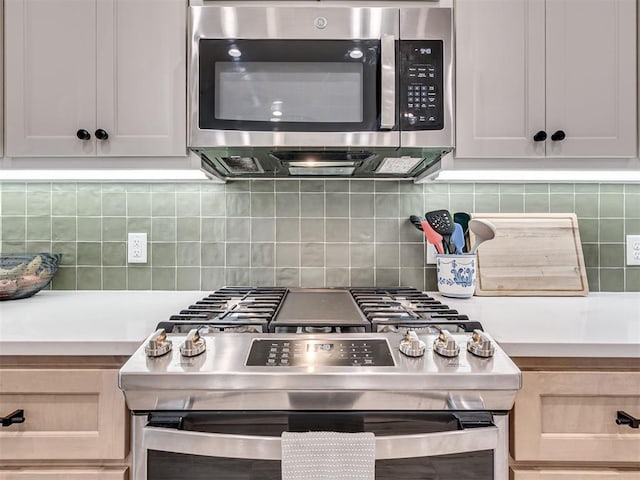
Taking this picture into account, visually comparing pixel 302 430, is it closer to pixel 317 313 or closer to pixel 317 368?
pixel 317 368

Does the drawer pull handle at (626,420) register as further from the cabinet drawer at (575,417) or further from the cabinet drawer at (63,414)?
the cabinet drawer at (63,414)

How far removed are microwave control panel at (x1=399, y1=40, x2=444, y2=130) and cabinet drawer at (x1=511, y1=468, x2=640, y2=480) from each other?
0.89m

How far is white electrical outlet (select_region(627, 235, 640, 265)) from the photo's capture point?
5.22 ft

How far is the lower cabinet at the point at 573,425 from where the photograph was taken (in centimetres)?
91

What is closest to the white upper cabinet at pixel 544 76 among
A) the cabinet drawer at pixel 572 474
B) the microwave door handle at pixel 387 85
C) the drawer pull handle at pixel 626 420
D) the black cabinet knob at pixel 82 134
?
the microwave door handle at pixel 387 85

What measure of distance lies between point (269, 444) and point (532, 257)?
1211 mm

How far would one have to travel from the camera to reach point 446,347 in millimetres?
867

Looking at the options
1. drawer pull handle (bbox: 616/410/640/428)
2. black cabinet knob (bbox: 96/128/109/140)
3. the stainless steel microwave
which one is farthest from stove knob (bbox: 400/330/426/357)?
black cabinet knob (bbox: 96/128/109/140)

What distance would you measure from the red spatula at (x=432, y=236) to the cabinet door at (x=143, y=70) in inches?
34.0

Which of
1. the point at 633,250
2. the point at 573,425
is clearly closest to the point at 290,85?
the point at 573,425

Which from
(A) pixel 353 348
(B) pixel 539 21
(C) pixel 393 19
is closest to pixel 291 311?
(A) pixel 353 348

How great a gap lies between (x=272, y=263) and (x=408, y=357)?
85 cm

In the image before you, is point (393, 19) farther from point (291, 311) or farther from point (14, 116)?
point (14, 116)

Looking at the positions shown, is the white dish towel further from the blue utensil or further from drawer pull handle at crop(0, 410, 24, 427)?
the blue utensil
